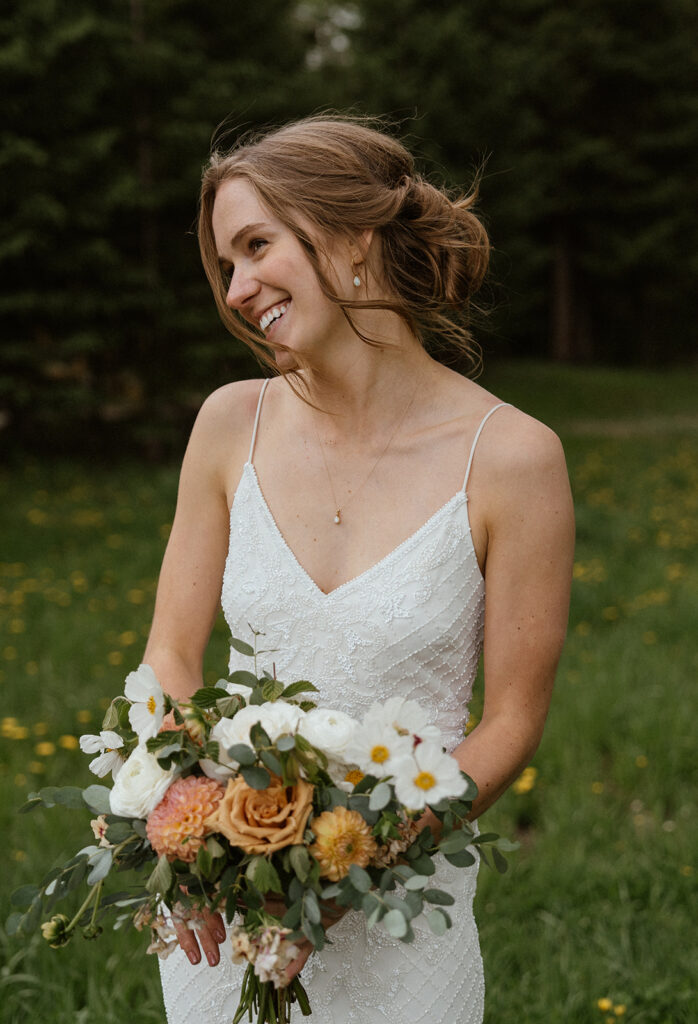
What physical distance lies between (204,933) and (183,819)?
0.90 feet

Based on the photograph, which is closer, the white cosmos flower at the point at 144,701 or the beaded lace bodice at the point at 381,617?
the white cosmos flower at the point at 144,701

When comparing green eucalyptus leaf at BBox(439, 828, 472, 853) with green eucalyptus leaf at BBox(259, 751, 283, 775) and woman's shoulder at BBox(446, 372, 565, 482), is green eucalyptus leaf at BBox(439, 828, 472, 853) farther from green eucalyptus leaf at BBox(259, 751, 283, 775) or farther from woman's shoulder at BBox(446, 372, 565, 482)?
woman's shoulder at BBox(446, 372, 565, 482)

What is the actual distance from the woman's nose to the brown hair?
9 centimetres

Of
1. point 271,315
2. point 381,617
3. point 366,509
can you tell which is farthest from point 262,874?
point 271,315

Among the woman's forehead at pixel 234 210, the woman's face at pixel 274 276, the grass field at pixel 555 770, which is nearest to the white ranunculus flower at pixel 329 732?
the woman's face at pixel 274 276

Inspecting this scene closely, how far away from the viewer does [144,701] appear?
4.92ft

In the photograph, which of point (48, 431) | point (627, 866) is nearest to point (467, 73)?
point (48, 431)

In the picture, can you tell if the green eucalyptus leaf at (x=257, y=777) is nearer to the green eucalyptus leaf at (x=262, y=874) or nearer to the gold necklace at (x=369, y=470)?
the green eucalyptus leaf at (x=262, y=874)

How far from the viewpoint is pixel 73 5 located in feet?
34.4

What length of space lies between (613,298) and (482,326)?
26003 mm

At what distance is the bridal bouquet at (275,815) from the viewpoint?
1380 millimetres

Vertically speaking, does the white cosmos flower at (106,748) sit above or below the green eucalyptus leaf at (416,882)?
below

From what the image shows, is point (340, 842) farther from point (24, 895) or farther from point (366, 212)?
point (366, 212)

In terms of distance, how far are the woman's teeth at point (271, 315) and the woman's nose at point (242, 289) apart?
0.04m
